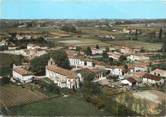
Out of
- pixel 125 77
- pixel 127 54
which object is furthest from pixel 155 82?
pixel 127 54

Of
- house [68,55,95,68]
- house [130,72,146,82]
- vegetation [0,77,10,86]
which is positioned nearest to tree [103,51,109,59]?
house [68,55,95,68]

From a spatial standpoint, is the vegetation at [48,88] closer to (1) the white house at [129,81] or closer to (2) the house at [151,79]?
(1) the white house at [129,81]

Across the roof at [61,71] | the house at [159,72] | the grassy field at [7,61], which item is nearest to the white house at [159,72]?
the house at [159,72]

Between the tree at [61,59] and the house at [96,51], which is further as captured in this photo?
the house at [96,51]

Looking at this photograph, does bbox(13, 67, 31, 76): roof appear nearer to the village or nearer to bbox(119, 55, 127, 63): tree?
the village

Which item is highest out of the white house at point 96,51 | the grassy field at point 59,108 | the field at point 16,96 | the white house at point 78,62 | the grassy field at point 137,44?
the grassy field at point 137,44

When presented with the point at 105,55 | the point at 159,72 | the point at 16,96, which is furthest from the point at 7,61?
the point at 159,72
